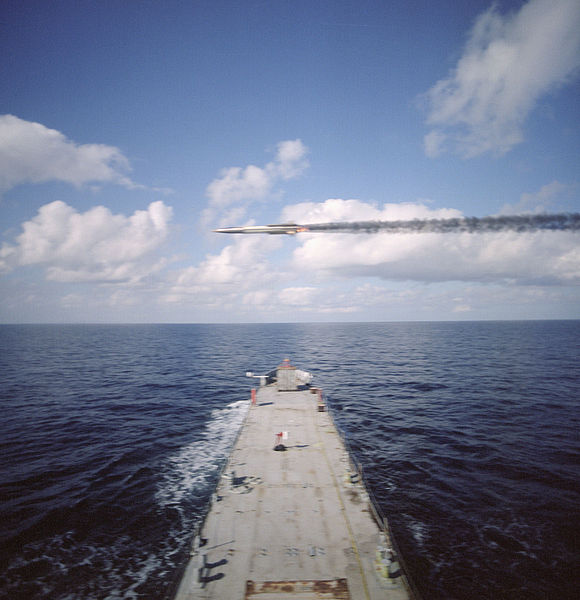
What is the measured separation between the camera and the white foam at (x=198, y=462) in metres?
25.6

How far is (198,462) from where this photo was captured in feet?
101

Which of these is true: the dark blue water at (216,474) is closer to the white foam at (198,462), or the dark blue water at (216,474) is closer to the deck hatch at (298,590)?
the white foam at (198,462)

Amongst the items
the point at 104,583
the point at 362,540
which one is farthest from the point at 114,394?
the point at 362,540

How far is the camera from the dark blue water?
1778 centimetres

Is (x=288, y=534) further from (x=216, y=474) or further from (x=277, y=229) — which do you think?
(x=277, y=229)

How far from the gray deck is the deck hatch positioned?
40mm

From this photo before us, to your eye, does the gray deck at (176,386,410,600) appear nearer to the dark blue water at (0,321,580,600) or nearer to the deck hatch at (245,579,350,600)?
the deck hatch at (245,579,350,600)

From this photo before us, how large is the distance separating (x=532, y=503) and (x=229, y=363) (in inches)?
3084

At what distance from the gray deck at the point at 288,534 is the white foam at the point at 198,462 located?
17.9 ft

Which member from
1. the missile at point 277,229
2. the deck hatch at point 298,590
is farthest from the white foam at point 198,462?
the missile at point 277,229

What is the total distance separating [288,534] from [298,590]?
3331 millimetres

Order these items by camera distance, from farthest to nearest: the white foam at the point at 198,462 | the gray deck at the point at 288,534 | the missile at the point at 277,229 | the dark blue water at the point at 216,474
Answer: the missile at the point at 277,229, the white foam at the point at 198,462, the dark blue water at the point at 216,474, the gray deck at the point at 288,534

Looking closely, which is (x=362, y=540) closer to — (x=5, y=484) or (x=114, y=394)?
(x=5, y=484)

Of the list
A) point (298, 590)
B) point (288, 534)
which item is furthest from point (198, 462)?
point (298, 590)
